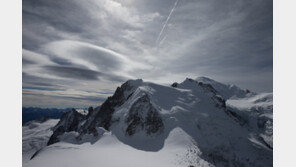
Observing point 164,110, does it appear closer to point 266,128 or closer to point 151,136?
point 151,136

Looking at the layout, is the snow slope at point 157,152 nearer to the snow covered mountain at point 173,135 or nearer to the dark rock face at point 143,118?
the snow covered mountain at point 173,135

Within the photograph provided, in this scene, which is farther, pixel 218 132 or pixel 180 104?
pixel 180 104

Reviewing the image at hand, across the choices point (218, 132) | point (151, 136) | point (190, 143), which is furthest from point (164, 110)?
point (218, 132)

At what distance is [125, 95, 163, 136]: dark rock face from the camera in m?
41.0

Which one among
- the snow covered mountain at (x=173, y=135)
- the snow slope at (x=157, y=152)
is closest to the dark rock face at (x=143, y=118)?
the snow covered mountain at (x=173, y=135)

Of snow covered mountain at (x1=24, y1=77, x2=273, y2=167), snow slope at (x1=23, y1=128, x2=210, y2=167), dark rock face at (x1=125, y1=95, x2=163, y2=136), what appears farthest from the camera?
dark rock face at (x1=125, y1=95, x2=163, y2=136)

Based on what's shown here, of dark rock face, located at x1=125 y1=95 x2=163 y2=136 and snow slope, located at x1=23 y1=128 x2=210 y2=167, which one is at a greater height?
dark rock face, located at x1=125 y1=95 x2=163 y2=136

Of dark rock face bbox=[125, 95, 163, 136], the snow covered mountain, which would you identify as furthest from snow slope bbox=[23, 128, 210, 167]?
dark rock face bbox=[125, 95, 163, 136]

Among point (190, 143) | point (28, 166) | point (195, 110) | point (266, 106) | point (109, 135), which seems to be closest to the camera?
point (28, 166)

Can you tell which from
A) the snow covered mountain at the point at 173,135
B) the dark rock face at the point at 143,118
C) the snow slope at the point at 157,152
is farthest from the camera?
the dark rock face at the point at 143,118

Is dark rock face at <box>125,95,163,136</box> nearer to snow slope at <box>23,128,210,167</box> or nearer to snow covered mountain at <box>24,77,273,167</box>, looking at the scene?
snow covered mountain at <box>24,77,273,167</box>

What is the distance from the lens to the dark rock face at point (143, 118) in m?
41.0

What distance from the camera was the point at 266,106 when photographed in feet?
414

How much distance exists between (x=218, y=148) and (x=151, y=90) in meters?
30.2
